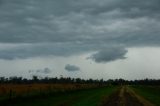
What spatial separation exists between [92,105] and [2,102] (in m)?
8.59

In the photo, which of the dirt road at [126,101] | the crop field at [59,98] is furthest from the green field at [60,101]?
the dirt road at [126,101]

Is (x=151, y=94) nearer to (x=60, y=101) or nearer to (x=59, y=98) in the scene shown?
(x=59, y=98)

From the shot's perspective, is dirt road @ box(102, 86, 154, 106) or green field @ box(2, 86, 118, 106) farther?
green field @ box(2, 86, 118, 106)

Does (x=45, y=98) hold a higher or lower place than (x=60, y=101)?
higher

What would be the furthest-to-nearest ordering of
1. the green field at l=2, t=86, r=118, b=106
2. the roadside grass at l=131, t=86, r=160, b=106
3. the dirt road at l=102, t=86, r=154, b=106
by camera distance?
the roadside grass at l=131, t=86, r=160, b=106 < the green field at l=2, t=86, r=118, b=106 < the dirt road at l=102, t=86, r=154, b=106

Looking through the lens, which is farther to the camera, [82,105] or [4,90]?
[4,90]

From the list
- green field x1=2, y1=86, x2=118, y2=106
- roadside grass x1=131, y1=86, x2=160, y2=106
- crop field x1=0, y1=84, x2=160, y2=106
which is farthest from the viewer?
roadside grass x1=131, y1=86, x2=160, y2=106

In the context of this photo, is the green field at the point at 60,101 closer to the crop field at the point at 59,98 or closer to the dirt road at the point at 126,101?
the crop field at the point at 59,98

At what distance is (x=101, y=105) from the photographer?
38500mm

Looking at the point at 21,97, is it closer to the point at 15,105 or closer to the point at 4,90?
the point at 4,90

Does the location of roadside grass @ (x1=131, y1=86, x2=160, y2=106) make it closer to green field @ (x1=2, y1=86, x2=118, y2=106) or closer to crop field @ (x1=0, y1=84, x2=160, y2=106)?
crop field @ (x1=0, y1=84, x2=160, y2=106)

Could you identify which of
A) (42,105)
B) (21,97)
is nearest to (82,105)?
(42,105)

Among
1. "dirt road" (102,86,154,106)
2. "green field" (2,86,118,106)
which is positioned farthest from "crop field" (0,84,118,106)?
"dirt road" (102,86,154,106)

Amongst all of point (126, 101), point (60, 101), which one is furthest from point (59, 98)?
point (126, 101)
